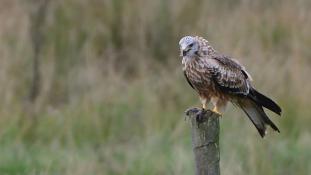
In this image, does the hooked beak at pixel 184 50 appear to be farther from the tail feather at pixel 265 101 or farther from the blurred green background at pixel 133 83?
the blurred green background at pixel 133 83

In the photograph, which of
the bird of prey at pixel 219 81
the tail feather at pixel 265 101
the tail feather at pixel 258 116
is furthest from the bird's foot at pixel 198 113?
the tail feather at pixel 258 116

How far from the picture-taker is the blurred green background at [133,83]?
7.25 metres

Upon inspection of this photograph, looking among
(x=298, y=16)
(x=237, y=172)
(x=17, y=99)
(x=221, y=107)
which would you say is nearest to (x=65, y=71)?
(x=17, y=99)

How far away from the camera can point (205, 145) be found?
15.2 ft

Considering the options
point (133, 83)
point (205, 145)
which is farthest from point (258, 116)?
point (133, 83)

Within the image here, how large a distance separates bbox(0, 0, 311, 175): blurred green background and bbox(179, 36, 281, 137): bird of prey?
1.29m

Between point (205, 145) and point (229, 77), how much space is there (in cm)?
79

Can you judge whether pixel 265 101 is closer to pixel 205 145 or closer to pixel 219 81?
pixel 219 81

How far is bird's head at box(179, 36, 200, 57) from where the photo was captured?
508 cm

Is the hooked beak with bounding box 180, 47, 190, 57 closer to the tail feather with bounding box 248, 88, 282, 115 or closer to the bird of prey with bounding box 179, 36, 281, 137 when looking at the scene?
the bird of prey with bounding box 179, 36, 281, 137

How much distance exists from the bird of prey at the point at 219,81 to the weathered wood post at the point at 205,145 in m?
0.44

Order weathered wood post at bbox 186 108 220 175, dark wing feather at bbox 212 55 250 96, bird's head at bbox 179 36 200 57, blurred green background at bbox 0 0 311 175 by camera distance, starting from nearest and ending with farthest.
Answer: weathered wood post at bbox 186 108 220 175 → bird's head at bbox 179 36 200 57 → dark wing feather at bbox 212 55 250 96 → blurred green background at bbox 0 0 311 175

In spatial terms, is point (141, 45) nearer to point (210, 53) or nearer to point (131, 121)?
point (131, 121)

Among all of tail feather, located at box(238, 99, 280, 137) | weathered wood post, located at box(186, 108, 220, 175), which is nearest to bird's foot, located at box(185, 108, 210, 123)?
weathered wood post, located at box(186, 108, 220, 175)
